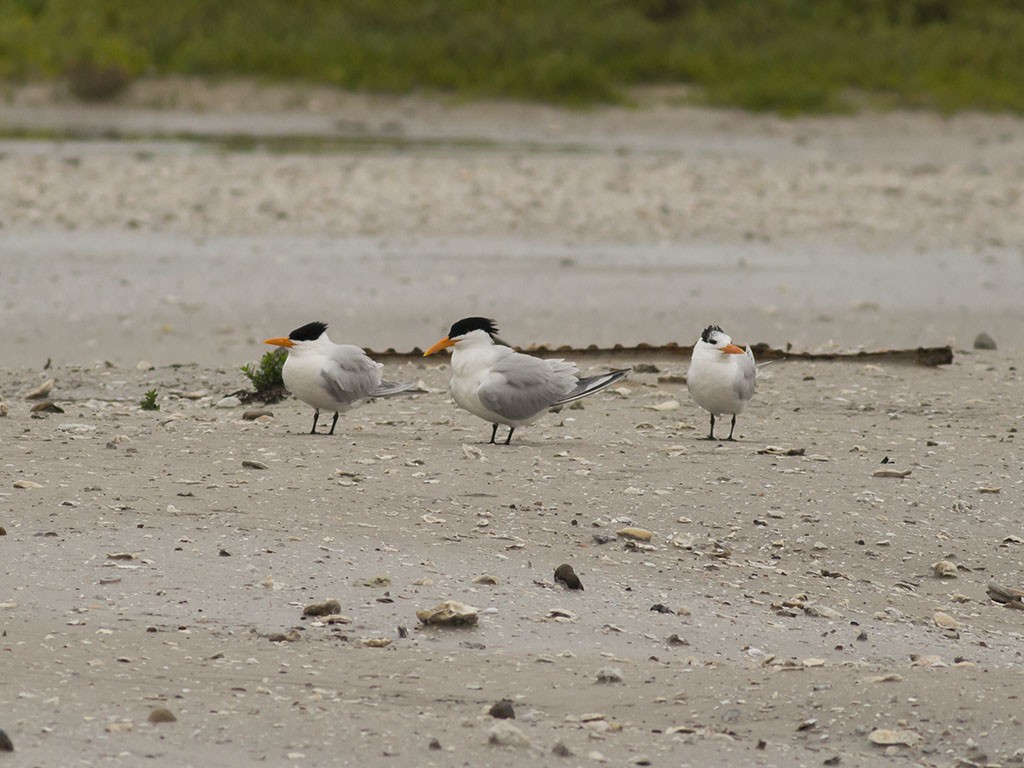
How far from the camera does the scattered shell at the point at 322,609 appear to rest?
5.33 m

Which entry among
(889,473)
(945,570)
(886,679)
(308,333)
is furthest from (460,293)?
(886,679)

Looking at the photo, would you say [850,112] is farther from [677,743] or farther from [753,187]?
[677,743]

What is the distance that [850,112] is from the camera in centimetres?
2630

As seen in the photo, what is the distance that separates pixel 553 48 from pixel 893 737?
25.3 meters

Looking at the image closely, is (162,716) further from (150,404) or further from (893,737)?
(150,404)

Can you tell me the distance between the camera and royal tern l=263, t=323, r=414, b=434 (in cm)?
754

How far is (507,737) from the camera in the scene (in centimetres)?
439

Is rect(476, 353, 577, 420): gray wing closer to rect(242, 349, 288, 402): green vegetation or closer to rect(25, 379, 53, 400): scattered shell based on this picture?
rect(242, 349, 288, 402): green vegetation

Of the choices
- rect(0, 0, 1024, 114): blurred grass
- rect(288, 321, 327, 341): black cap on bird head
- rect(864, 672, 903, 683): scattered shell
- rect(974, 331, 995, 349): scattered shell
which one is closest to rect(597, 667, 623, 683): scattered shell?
rect(864, 672, 903, 683): scattered shell

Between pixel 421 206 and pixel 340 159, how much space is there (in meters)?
3.29

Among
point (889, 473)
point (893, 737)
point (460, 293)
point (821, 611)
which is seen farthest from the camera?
point (460, 293)

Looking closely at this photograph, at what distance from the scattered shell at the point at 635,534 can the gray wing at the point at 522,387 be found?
129 centimetres

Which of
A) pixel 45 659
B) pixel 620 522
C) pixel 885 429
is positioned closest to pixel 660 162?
pixel 885 429

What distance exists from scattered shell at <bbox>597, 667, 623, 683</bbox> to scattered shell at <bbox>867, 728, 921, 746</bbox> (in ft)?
2.49
